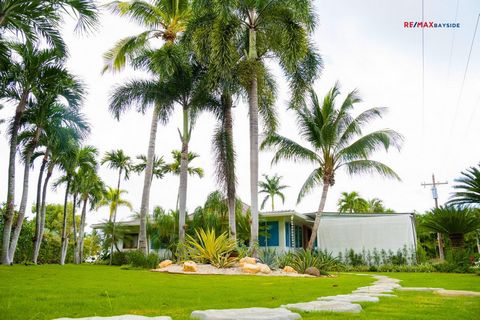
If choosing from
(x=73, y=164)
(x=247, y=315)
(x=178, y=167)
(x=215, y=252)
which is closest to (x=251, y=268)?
(x=215, y=252)

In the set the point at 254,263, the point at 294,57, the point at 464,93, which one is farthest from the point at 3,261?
the point at 464,93

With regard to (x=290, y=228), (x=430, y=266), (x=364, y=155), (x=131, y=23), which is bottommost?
(x=430, y=266)

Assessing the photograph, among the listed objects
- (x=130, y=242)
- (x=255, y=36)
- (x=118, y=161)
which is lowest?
(x=130, y=242)

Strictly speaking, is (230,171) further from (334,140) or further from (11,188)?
(11,188)

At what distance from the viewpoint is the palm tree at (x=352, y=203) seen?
39594 mm

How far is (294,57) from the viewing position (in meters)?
14.0

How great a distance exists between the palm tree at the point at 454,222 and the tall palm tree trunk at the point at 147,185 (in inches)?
476

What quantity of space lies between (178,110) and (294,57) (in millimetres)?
5948

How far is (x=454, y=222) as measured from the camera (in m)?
15.9

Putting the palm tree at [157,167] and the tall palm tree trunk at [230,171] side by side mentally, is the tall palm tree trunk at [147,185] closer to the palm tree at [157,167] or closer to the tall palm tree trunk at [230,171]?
the tall palm tree trunk at [230,171]

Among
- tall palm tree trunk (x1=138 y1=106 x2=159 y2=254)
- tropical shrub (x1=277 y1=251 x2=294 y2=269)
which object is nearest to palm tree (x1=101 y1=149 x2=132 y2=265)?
tall palm tree trunk (x1=138 y1=106 x2=159 y2=254)

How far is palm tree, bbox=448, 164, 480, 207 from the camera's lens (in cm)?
1372

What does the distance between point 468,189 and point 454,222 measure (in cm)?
223

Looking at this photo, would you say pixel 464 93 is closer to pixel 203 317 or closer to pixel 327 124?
pixel 327 124
